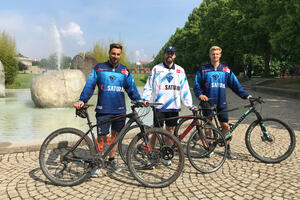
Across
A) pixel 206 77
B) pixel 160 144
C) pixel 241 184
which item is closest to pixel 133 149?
pixel 160 144

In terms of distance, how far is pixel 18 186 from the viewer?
10.3 feet

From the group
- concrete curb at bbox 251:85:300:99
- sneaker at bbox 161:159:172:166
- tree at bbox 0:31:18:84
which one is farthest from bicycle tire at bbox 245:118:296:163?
tree at bbox 0:31:18:84

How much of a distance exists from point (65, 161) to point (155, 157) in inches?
49.5

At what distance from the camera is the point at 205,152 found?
3.99m

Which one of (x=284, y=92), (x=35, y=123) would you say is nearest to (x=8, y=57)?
(x=35, y=123)

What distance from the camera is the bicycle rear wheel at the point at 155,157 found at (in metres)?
3.13

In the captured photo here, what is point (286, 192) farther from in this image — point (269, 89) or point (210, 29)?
point (210, 29)

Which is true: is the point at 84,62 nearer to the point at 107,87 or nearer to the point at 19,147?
the point at 19,147

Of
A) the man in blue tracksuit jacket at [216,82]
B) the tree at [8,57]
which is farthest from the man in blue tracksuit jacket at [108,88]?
the tree at [8,57]

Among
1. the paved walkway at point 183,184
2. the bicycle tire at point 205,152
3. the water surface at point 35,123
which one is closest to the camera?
the paved walkway at point 183,184

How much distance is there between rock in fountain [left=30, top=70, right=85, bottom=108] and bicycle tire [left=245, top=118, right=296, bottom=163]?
7177 millimetres

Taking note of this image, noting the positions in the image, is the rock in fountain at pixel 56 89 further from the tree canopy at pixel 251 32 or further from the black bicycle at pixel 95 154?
the tree canopy at pixel 251 32

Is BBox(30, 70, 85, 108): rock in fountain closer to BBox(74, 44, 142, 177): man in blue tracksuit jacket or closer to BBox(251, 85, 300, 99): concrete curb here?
BBox(74, 44, 142, 177): man in blue tracksuit jacket

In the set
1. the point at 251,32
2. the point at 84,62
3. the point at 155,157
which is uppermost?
the point at 251,32
